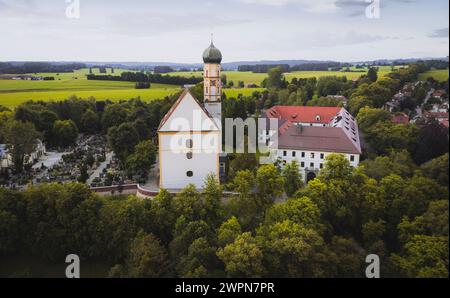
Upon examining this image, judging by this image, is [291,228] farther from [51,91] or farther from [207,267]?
[51,91]

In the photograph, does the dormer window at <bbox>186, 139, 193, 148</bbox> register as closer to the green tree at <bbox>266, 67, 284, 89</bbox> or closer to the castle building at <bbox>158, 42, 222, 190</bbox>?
the castle building at <bbox>158, 42, 222, 190</bbox>

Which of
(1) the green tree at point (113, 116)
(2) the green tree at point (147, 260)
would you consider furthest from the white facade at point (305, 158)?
(1) the green tree at point (113, 116)

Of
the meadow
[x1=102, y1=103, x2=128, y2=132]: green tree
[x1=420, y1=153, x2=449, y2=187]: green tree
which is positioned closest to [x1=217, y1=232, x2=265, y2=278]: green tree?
[x1=420, y1=153, x2=449, y2=187]: green tree

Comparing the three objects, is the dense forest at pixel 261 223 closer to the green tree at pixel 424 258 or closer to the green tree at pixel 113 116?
the green tree at pixel 424 258

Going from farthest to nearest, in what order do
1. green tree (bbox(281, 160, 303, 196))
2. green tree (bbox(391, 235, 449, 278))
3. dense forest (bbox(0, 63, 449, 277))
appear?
1. green tree (bbox(281, 160, 303, 196))
2. dense forest (bbox(0, 63, 449, 277))
3. green tree (bbox(391, 235, 449, 278))

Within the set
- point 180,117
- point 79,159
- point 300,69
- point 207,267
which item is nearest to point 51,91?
point 79,159
